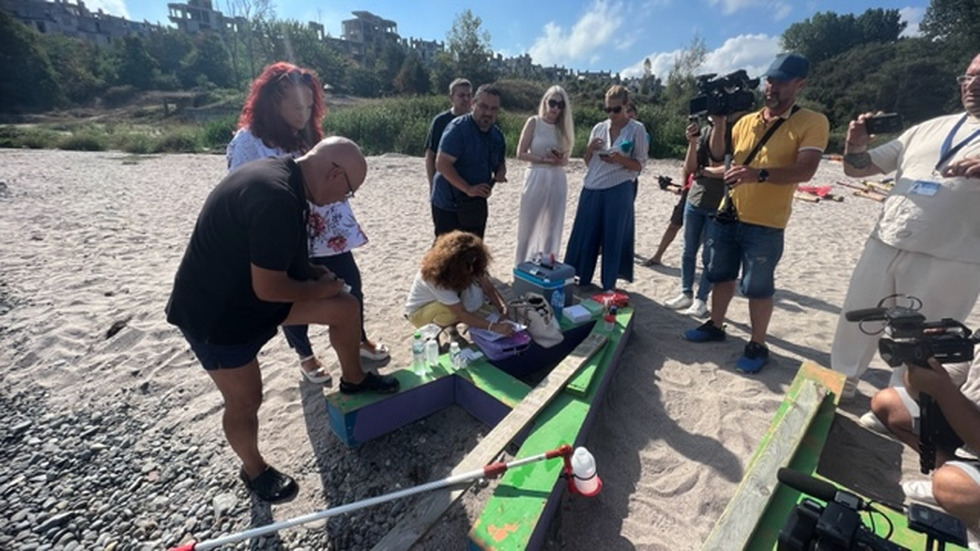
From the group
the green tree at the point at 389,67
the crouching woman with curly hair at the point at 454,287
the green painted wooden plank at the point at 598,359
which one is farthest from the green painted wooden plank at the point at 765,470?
the green tree at the point at 389,67

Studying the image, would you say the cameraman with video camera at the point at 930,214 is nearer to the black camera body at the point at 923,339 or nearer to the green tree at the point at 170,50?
the black camera body at the point at 923,339

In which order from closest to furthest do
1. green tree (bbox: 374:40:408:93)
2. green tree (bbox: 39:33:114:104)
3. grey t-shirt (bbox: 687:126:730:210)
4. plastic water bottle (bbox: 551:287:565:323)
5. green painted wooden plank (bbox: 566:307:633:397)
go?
green painted wooden plank (bbox: 566:307:633:397)
plastic water bottle (bbox: 551:287:565:323)
grey t-shirt (bbox: 687:126:730:210)
green tree (bbox: 39:33:114:104)
green tree (bbox: 374:40:408:93)

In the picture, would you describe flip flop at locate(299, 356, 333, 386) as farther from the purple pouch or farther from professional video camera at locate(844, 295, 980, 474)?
professional video camera at locate(844, 295, 980, 474)

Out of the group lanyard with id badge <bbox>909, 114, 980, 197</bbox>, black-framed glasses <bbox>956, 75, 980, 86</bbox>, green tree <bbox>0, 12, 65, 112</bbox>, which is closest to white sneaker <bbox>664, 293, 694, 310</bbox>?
lanyard with id badge <bbox>909, 114, 980, 197</bbox>

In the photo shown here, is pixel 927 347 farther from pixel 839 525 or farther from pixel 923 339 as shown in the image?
pixel 839 525

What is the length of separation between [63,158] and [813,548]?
18.9 meters

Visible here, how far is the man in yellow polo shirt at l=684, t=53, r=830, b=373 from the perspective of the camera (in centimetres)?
273

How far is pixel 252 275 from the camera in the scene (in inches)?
69.8

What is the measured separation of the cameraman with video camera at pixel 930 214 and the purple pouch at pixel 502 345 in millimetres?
2107

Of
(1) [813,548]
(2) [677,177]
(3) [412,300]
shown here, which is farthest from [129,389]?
(2) [677,177]

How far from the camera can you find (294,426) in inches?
107

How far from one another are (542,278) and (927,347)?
2.38 meters

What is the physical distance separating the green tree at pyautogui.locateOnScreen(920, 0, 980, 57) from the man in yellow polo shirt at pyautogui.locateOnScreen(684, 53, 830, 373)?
43.7 m

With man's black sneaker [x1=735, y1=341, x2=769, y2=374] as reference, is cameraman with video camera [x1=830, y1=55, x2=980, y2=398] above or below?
above
